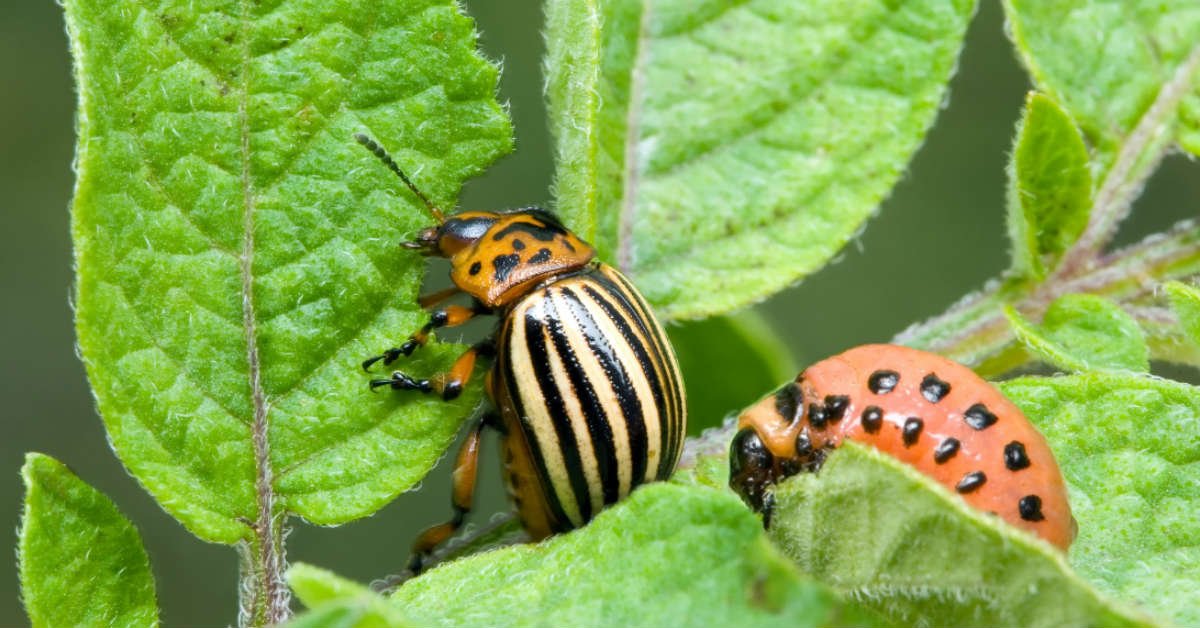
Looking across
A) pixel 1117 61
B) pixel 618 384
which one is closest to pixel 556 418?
pixel 618 384

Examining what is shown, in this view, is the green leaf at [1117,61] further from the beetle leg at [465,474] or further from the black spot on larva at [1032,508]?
the beetle leg at [465,474]

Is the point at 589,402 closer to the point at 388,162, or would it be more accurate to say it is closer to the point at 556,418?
the point at 556,418

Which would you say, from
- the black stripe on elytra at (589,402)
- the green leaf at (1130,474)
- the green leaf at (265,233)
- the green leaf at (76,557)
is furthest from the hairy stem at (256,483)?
the green leaf at (1130,474)

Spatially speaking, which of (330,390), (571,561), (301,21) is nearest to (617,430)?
(330,390)

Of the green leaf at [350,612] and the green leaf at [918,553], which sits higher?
the green leaf at [350,612]

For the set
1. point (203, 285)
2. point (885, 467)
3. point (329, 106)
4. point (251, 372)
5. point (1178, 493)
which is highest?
point (329, 106)

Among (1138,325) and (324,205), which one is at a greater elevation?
(324,205)

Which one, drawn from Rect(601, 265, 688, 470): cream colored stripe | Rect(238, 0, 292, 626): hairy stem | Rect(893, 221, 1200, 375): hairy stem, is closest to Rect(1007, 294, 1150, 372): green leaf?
Rect(893, 221, 1200, 375): hairy stem

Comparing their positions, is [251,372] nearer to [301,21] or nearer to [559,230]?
[301,21]
